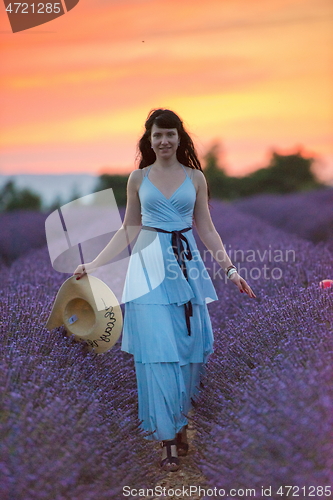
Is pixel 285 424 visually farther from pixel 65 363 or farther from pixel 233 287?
pixel 233 287

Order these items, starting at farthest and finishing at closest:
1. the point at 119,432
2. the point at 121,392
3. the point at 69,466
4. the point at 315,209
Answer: the point at 315,209
the point at 121,392
the point at 119,432
the point at 69,466

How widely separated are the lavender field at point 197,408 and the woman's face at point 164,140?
956mm

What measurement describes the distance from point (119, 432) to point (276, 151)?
26.1m

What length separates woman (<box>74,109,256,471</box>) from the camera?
256cm

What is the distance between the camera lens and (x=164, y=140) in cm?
263

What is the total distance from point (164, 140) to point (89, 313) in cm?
96

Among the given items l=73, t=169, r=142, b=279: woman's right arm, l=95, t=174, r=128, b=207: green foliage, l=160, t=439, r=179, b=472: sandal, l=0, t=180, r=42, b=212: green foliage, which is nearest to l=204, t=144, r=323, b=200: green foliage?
l=95, t=174, r=128, b=207: green foliage

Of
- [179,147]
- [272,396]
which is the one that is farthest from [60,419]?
[179,147]

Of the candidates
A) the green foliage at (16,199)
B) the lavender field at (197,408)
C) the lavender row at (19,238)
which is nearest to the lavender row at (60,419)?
the lavender field at (197,408)

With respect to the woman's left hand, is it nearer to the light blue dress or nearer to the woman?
the woman

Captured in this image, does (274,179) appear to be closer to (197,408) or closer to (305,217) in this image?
(305,217)

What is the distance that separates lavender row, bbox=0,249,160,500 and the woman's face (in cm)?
103

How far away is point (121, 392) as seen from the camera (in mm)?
2646

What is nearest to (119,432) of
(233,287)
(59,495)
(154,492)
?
(154,492)
